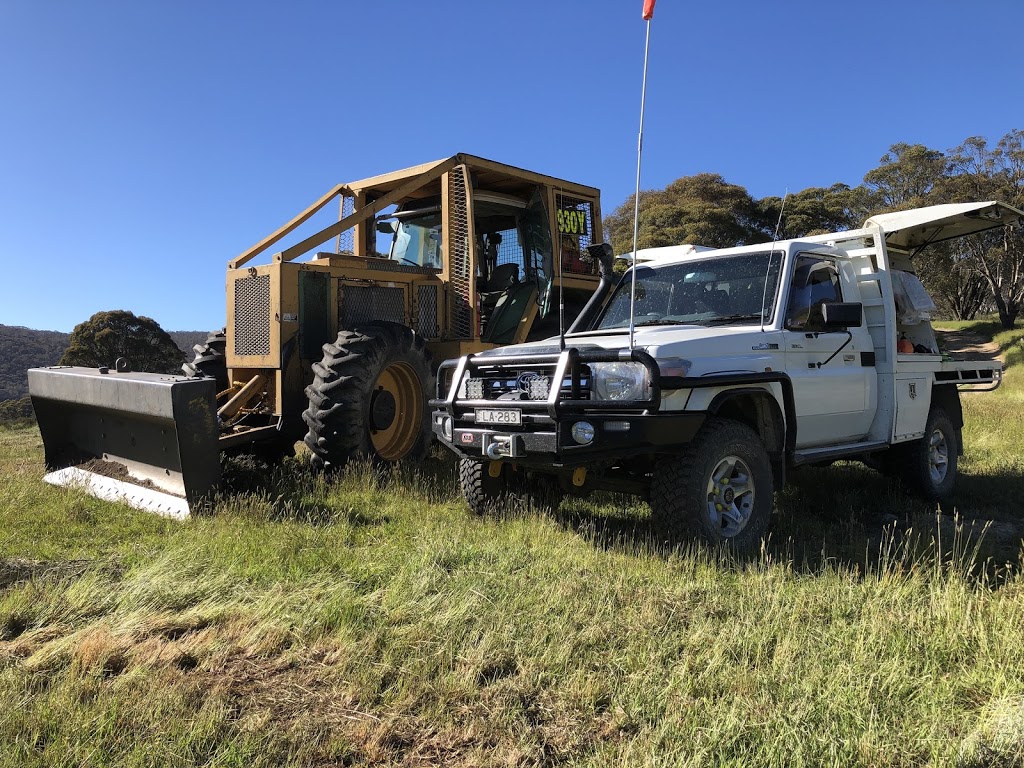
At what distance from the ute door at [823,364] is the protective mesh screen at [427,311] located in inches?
154

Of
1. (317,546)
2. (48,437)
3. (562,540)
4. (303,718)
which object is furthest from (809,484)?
(48,437)

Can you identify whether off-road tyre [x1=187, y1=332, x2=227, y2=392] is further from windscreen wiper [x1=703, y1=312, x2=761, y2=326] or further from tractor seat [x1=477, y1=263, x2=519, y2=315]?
windscreen wiper [x1=703, y1=312, x2=761, y2=326]

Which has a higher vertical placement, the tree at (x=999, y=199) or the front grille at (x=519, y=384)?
the tree at (x=999, y=199)

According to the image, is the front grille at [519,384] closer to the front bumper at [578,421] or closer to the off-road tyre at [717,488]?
the front bumper at [578,421]

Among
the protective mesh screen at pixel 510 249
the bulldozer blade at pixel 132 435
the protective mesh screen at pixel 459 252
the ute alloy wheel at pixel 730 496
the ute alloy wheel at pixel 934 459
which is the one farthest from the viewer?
the protective mesh screen at pixel 510 249

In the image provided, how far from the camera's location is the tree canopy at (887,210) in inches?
1166

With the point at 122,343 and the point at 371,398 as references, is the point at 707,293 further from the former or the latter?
the point at 122,343

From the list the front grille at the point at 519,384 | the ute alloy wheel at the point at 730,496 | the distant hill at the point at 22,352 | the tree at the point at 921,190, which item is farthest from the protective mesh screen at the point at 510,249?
the tree at the point at 921,190

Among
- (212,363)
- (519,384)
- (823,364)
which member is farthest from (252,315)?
A: (823,364)

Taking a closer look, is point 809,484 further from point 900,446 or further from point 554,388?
point 554,388

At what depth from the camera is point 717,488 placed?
15.6 ft

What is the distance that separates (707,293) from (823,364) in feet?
3.26

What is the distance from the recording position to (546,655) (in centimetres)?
313

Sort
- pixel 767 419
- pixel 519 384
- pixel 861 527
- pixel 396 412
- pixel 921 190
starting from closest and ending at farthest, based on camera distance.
A: pixel 519 384 < pixel 767 419 < pixel 861 527 < pixel 396 412 < pixel 921 190
